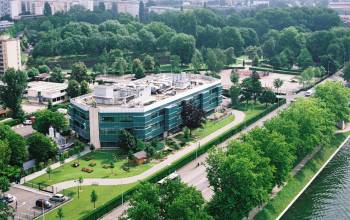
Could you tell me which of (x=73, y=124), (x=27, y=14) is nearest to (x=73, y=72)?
(x=73, y=124)

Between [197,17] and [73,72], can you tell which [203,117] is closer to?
[73,72]

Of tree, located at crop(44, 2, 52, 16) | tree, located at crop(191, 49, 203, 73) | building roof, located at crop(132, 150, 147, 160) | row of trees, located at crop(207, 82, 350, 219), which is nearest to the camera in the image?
row of trees, located at crop(207, 82, 350, 219)

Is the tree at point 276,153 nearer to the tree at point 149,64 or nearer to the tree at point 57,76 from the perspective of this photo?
the tree at point 57,76

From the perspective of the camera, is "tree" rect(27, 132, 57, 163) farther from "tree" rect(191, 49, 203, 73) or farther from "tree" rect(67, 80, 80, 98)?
"tree" rect(191, 49, 203, 73)

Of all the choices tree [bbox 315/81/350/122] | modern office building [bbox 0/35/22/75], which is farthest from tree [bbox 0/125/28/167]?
modern office building [bbox 0/35/22/75]

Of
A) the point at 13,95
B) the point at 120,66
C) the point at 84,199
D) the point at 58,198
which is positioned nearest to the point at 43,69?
the point at 120,66

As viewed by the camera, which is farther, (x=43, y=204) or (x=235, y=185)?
(x=43, y=204)

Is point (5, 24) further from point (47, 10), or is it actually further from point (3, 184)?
point (3, 184)
